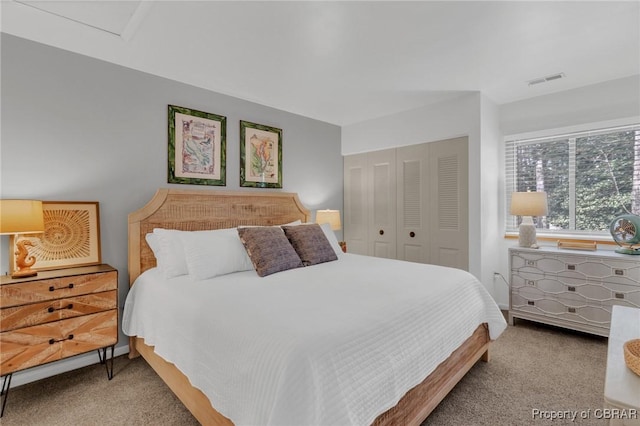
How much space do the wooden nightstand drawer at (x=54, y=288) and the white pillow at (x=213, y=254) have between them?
566 mm

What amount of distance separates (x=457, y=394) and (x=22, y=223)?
2941 millimetres

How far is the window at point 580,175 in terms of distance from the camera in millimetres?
2887

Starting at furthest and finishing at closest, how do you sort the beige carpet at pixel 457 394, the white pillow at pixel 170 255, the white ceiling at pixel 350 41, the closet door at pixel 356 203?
1. the closet door at pixel 356 203
2. the white pillow at pixel 170 255
3. the white ceiling at pixel 350 41
4. the beige carpet at pixel 457 394

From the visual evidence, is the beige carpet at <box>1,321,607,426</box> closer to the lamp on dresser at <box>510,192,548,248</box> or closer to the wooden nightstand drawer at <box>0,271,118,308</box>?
the wooden nightstand drawer at <box>0,271,118,308</box>

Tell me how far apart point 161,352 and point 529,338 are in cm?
305

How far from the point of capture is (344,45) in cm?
225

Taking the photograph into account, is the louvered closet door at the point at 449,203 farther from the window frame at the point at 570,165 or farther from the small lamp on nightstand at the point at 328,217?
the small lamp on nightstand at the point at 328,217

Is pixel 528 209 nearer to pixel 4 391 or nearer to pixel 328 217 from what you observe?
pixel 328 217

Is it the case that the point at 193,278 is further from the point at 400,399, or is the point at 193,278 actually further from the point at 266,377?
the point at 400,399

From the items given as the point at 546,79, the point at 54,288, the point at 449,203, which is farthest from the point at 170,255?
the point at 546,79

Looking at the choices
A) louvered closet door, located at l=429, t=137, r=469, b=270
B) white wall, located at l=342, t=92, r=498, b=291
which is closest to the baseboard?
louvered closet door, located at l=429, t=137, r=469, b=270

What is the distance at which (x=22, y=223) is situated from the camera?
186 centimetres

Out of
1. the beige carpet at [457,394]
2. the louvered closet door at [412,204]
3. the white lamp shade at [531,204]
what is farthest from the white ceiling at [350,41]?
the beige carpet at [457,394]

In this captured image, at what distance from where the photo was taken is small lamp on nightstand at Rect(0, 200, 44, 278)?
1.81m
